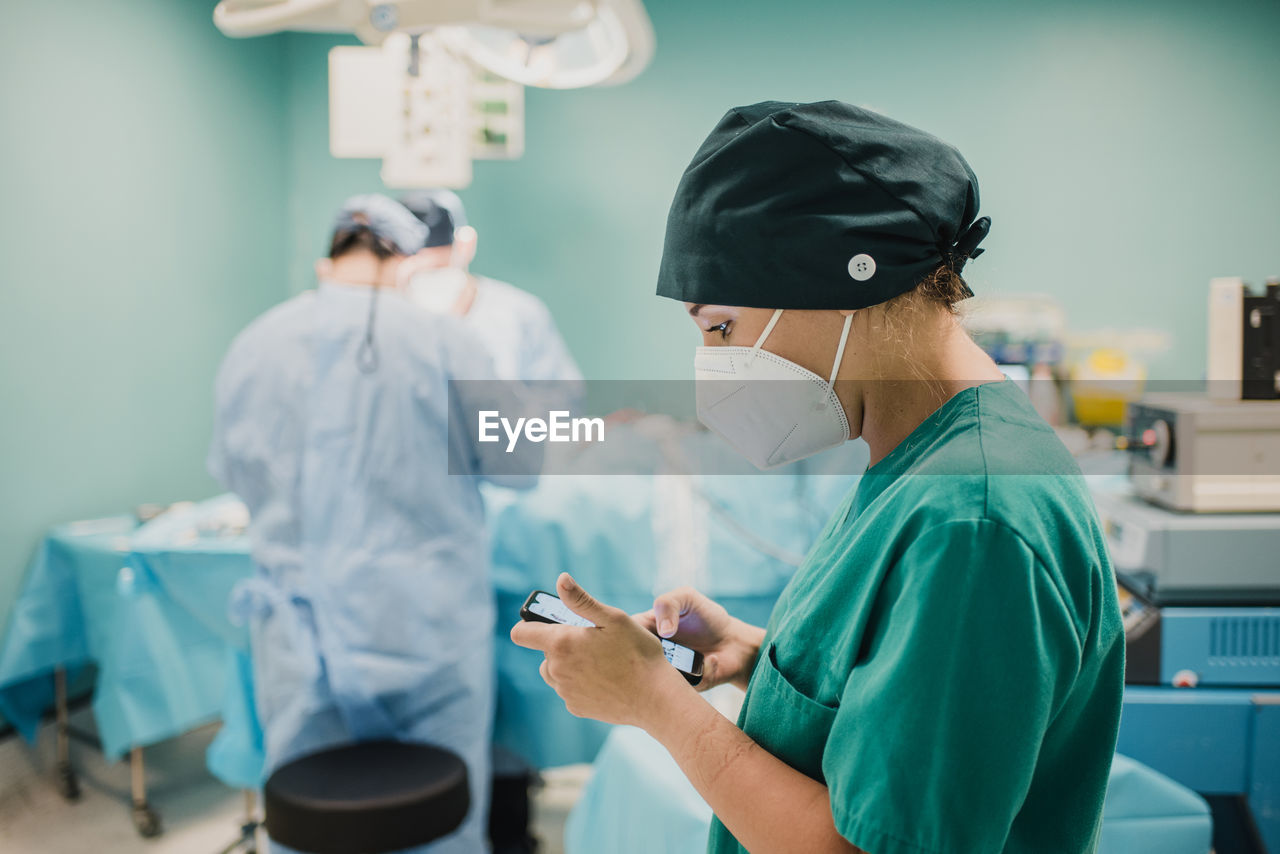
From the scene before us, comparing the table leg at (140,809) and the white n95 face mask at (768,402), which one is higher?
the white n95 face mask at (768,402)

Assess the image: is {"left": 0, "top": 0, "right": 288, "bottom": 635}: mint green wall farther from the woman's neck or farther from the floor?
the woman's neck

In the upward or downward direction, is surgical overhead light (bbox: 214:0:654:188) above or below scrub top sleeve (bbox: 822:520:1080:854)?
above

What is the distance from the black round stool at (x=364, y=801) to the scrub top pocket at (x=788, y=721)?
3.09 feet

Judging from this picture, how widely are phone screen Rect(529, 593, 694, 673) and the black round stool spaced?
2.58 ft

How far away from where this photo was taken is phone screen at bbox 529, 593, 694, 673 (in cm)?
81

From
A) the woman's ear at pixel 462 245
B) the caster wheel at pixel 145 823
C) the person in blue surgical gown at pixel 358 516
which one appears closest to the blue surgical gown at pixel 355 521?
the person in blue surgical gown at pixel 358 516

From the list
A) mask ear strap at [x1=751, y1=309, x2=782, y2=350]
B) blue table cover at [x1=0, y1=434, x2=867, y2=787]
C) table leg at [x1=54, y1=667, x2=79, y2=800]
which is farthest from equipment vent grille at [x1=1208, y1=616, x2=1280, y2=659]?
table leg at [x1=54, y1=667, x2=79, y2=800]

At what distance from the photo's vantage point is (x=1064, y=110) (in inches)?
127

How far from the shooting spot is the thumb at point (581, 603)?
2.21 ft

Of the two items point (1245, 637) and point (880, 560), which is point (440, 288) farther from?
point (880, 560)

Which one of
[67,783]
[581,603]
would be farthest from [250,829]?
[581,603]

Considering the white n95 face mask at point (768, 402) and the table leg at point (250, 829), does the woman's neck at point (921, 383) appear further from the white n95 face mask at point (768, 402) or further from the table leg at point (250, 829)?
the table leg at point (250, 829)

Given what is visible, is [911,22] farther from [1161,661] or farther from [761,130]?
[761,130]

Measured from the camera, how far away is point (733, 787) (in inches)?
24.9
